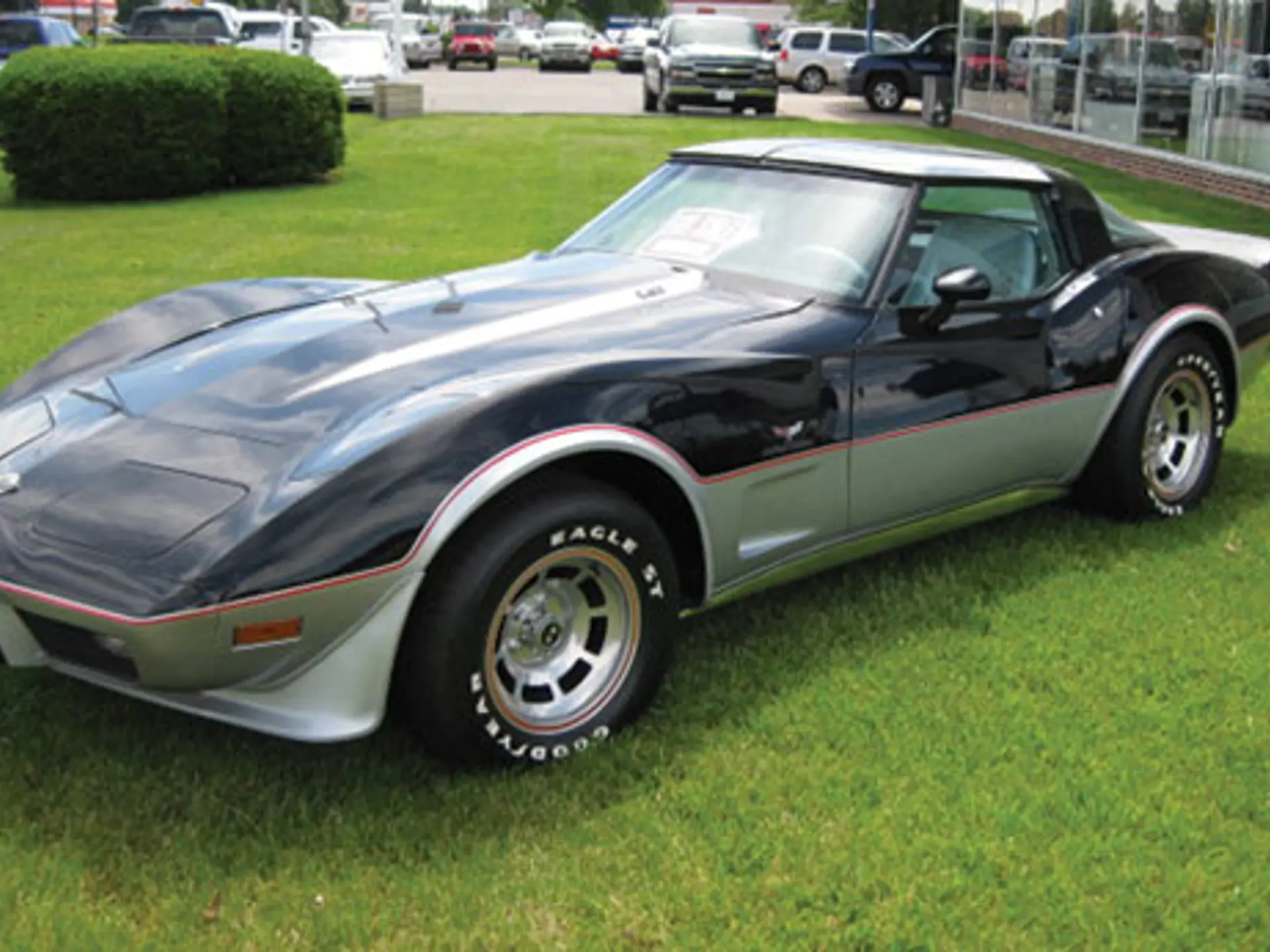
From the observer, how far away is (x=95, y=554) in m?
3.09

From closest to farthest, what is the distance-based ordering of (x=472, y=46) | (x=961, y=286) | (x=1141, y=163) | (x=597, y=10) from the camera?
(x=961, y=286), (x=1141, y=163), (x=472, y=46), (x=597, y=10)

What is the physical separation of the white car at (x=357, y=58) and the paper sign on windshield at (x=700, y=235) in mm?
22322

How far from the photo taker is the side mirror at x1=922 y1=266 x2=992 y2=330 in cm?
421

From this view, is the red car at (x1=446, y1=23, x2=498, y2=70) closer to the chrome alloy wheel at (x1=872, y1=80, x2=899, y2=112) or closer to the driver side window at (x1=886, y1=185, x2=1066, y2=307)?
the chrome alloy wheel at (x1=872, y1=80, x2=899, y2=112)

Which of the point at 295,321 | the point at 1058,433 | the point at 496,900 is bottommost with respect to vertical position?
the point at 496,900

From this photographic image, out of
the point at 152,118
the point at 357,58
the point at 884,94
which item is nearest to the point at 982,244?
the point at 152,118

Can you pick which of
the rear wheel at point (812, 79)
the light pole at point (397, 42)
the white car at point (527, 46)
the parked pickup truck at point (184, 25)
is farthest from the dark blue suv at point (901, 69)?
the white car at point (527, 46)

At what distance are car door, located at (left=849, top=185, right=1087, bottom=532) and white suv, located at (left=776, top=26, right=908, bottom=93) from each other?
34.8m

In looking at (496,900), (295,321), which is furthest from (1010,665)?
(295,321)

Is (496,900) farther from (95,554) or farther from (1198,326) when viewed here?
(1198,326)

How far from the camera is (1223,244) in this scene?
5.97 meters

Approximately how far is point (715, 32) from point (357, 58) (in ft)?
22.3

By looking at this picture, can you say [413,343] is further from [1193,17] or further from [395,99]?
[395,99]

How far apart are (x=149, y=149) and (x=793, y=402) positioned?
1271cm
